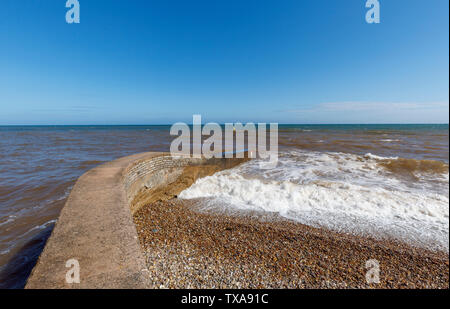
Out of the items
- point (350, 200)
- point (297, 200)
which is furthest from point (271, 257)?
point (350, 200)

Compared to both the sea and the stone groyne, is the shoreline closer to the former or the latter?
the sea

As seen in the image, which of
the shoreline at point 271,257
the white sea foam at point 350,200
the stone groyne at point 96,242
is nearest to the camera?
the stone groyne at point 96,242

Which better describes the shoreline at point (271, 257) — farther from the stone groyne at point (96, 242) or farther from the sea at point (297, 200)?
the stone groyne at point (96, 242)

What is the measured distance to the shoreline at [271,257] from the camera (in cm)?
259

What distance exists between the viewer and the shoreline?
2.59 metres

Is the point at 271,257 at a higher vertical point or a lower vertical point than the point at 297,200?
lower

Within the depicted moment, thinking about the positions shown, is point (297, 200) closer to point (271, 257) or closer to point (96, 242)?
point (271, 257)

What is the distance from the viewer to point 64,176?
270 inches

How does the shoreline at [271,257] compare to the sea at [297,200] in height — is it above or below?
below

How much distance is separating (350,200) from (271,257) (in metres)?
3.57

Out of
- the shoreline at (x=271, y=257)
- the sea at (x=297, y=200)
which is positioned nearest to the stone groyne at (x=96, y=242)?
the shoreline at (x=271, y=257)

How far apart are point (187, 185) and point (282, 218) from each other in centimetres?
339

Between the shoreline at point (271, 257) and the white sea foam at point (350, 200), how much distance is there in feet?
1.69

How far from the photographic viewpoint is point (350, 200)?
209 inches
